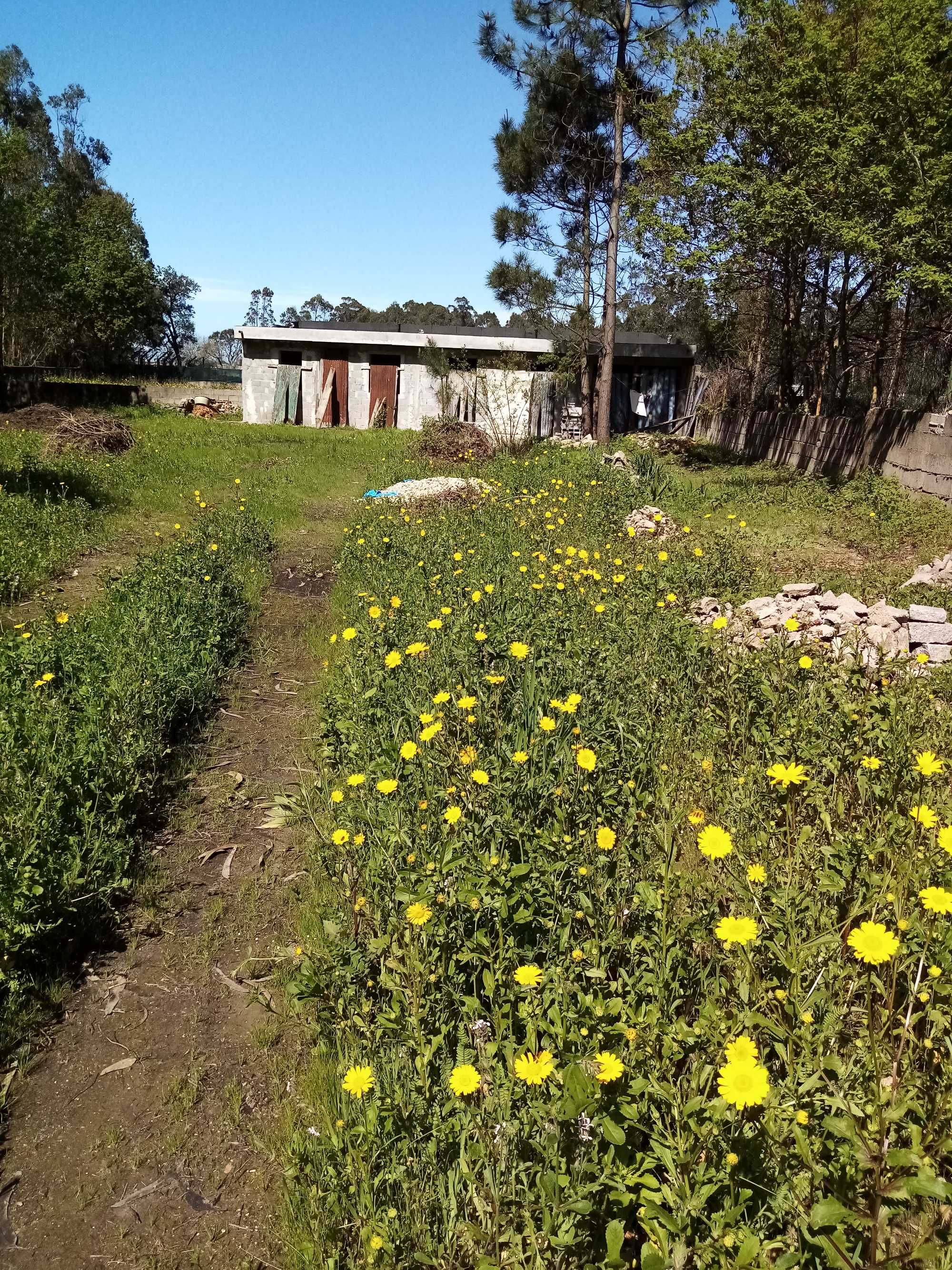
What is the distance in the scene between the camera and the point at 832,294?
15.8m

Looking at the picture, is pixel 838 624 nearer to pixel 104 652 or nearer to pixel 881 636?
pixel 881 636

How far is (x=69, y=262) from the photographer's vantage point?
33438mm

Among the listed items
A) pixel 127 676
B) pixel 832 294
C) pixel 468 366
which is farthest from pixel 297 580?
pixel 468 366

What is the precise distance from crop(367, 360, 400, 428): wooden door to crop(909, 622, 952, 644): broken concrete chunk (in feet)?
64.3

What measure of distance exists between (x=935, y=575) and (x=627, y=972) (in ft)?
19.9

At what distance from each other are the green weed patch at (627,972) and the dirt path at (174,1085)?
0.16 m

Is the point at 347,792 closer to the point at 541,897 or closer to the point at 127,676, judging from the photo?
the point at 541,897

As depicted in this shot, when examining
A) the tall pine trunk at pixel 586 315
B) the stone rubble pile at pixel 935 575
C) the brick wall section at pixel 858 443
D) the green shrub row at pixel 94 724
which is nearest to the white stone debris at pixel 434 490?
the green shrub row at pixel 94 724

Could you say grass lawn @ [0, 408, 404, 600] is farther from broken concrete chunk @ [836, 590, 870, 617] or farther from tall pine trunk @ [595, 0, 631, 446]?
broken concrete chunk @ [836, 590, 870, 617]

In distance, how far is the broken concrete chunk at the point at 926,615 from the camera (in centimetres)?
504

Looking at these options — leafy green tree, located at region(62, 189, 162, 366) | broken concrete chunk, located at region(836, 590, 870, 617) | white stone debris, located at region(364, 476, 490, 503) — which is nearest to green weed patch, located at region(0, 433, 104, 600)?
white stone debris, located at region(364, 476, 490, 503)

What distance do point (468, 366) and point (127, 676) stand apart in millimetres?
19060

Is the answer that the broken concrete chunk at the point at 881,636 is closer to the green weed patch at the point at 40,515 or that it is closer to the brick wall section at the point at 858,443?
the green weed patch at the point at 40,515

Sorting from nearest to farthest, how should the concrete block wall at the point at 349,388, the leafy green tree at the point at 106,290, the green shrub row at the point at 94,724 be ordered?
1. the green shrub row at the point at 94,724
2. the concrete block wall at the point at 349,388
3. the leafy green tree at the point at 106,290
